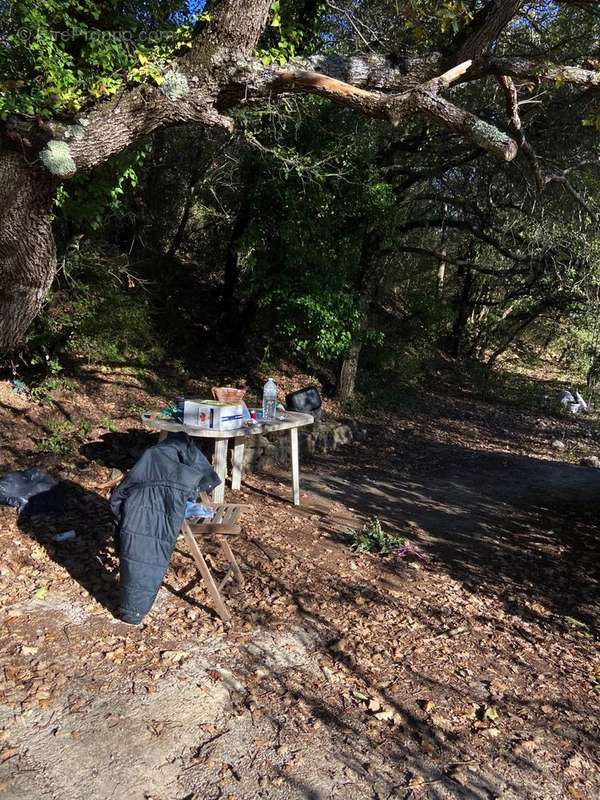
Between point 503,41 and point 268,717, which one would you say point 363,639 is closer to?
point 268,717

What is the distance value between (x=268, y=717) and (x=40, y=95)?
452 cm

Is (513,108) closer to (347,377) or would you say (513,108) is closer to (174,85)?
(174,85)

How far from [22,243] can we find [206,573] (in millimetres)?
3053

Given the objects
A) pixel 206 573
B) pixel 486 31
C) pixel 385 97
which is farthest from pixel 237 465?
pixel 486 31

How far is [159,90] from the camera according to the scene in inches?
183

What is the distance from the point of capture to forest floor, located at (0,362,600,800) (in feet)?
9.49

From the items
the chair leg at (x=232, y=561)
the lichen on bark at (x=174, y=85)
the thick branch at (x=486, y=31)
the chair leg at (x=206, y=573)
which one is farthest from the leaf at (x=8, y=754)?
the thick branch at (x=486, y=31)

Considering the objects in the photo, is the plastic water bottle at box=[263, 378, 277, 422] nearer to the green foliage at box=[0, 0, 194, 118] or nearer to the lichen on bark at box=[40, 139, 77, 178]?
the lichen on bark at box=[40, 139, 77, 178]

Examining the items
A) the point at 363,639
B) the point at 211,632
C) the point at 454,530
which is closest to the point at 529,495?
the point at 454,530

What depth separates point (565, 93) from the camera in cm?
1006

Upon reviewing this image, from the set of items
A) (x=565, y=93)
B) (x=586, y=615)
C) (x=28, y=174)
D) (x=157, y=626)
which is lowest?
(x=586, y=615)

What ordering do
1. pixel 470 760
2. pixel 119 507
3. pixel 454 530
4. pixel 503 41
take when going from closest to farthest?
1. pixel 470 760
2. pixel 119 507
3. pixel 454 530
4. pixel 503 41

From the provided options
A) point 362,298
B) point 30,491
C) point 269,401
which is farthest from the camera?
point 362,298

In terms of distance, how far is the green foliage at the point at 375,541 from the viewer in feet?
18.4
